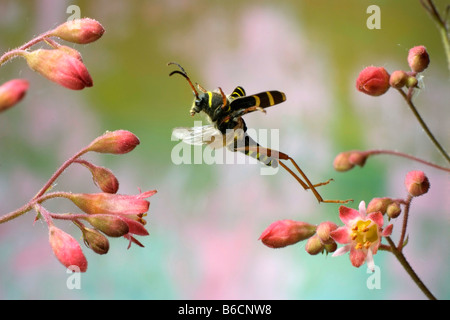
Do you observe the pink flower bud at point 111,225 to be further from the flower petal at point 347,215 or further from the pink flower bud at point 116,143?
the flower petal at point 347,215

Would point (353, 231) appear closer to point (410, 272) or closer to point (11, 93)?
point (410, 272)

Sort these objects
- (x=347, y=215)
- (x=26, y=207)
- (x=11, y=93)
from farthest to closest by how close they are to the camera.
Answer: (x=347, y=215) → (x=26, y=207) → (x=11, y=93)

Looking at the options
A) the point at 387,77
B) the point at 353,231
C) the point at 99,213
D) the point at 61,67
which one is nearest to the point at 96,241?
the point at 99,213

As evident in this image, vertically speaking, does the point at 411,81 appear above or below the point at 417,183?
above

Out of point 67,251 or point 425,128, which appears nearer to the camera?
point 67,251

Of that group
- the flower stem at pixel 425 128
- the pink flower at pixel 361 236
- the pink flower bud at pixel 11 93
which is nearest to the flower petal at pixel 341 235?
the pink flower at pixel 361 236

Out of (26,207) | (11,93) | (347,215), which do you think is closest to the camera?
(11,93)

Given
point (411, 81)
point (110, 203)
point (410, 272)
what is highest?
point (411, 81)
